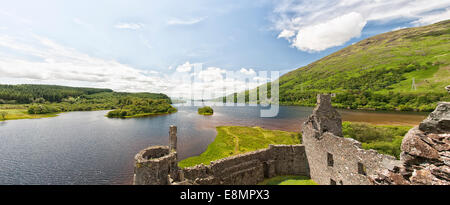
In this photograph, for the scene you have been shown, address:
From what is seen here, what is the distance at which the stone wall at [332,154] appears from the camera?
11.4 meters

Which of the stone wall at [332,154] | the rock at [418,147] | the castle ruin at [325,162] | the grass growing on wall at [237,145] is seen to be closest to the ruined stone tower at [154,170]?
the castle ruin at [325,162]

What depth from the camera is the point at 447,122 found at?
5023 mm

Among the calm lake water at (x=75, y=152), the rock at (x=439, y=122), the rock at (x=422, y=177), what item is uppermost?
the rock at (x=439, y=122)

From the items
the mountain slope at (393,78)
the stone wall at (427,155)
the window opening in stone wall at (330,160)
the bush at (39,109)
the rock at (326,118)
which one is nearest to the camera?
the stone wall at (427,155)

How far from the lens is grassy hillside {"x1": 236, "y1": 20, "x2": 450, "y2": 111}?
8019cm

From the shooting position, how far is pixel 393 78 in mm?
114125

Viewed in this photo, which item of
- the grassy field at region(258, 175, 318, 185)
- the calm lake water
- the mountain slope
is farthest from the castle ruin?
the mountain slope

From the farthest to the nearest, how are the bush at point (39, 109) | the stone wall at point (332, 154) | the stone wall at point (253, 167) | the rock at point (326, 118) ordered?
the bush at point (39, 109) < the rock at point (326, 118) < the stone wall at point (253, 167) < the stone wall at point (332, 154)

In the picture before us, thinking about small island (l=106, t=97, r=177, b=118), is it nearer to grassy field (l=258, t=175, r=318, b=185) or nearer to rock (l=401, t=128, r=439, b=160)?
grassy field (l=258, t=175, r=318, b=185)

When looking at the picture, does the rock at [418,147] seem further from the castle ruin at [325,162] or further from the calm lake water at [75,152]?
the calm lake water at [75,152]

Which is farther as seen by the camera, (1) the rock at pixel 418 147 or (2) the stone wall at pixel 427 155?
(1) the rock at pixel 418 147

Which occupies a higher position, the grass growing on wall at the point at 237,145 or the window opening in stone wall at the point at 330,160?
the window opening in stone wall at the point at 330,160

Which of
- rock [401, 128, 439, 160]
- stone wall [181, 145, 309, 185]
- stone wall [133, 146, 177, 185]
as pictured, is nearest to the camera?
rock [401, 128, 439, 160]
